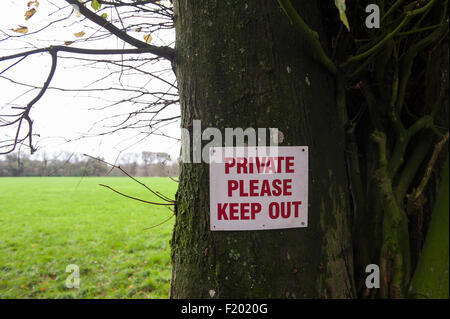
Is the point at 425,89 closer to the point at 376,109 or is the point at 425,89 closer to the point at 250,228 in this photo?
the point at 376,109

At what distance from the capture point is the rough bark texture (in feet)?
3.50

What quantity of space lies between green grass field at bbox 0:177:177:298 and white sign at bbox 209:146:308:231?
2.39 ft

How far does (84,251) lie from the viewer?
23.0 feet

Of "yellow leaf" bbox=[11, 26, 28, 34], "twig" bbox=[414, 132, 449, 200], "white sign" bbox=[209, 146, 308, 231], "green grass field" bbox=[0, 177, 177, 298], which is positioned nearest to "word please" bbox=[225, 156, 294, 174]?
"white sign" bbox=[209, 146, 308, 231]

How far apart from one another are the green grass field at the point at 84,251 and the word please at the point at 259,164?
2.54 ft

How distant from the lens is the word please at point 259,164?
1102 millimetres

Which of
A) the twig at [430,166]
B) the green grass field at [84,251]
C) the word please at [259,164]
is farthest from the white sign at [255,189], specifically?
the green grass field at [84,251]

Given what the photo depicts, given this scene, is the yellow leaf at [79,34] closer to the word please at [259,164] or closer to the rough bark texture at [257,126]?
the rough bark texture at [257,126]

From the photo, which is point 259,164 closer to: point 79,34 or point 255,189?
point 255,189
